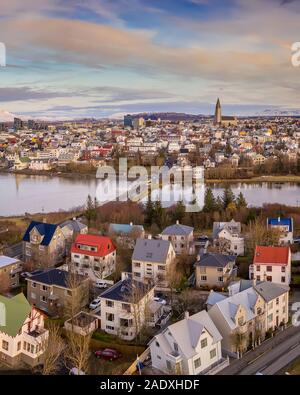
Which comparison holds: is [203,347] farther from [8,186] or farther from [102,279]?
[8,186]

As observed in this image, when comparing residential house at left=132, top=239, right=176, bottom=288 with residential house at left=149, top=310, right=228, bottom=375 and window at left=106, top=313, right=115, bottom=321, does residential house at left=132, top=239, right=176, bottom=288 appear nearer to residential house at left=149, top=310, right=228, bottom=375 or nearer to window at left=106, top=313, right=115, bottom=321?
window at left=106, top=313, right=115, bottom=321

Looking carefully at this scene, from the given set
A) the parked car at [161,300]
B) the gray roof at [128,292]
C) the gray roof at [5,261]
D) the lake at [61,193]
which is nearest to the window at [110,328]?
the gray roof at [128,292]

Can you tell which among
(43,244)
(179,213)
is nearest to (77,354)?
(43,244)

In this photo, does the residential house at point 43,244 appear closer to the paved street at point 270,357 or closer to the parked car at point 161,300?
the parked car at point 161,300

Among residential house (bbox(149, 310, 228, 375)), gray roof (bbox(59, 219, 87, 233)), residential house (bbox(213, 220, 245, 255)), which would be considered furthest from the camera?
gray roof (bbox(59, 219, 87, 233))

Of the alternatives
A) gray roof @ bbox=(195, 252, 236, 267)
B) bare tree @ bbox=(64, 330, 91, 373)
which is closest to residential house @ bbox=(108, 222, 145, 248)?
gray roof @ bbox=(195, 252, 236, 267)

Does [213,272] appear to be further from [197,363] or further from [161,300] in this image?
[197,363]
